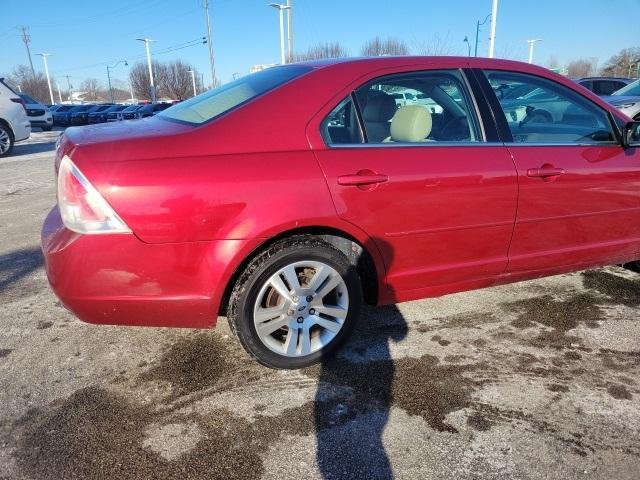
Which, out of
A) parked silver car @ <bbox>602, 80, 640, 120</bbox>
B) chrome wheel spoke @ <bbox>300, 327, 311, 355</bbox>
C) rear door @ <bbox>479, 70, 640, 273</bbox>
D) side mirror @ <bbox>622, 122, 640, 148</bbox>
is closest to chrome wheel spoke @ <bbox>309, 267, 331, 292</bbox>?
chrome wheel spoke @ <bbox>300, 327, 311, 355</bbox>

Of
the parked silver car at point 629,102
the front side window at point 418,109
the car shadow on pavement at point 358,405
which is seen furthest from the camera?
the parked silver car at point 629,102

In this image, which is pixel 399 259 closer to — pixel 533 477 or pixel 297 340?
pixel 297 340

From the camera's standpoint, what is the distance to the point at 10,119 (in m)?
11.6

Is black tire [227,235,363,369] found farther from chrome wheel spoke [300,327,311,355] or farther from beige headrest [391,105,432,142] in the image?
beige headrest [391,105,432,142]

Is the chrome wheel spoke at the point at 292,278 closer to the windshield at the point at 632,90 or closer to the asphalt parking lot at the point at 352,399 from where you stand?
the asphalt parking lot at the point at 352,399

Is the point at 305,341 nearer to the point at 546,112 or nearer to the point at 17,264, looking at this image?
the point at 546,112

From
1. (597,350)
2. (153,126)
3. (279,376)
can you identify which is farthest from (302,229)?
(597,350)

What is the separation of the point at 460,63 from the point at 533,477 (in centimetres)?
223

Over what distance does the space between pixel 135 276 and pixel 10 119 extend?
11.9 metres

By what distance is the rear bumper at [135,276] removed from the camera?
85.3 inches

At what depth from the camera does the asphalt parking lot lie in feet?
6.46

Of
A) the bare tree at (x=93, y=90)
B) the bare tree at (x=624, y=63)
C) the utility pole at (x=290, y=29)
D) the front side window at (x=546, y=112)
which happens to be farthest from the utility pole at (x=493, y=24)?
the bare tree at (x=93, y=90)

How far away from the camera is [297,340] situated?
2580mm

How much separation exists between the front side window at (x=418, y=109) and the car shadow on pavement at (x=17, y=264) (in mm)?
3080
